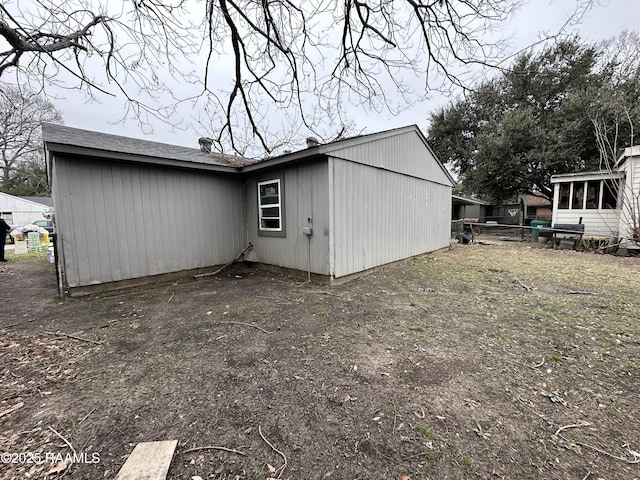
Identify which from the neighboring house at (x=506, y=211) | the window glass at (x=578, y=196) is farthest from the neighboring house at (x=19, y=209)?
the neighboring house at (x=506, y=211)

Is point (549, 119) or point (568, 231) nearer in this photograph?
point (568, 231)

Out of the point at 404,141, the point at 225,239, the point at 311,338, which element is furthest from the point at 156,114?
the point at 404,141

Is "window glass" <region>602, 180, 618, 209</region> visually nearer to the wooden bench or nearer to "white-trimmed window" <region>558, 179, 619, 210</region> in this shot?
"white-trimmed window" <region>558, 179, 619, 210</region>

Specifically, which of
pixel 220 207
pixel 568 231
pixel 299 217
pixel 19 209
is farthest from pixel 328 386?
pixel 19 209

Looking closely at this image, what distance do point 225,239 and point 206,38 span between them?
3972 millimetres

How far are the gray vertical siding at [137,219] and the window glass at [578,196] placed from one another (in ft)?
44.4

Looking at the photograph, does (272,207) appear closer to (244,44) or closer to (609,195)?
(244,44)

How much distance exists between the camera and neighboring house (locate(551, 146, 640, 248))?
8.55 meters

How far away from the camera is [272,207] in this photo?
609 centimetres

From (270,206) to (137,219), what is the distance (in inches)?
101

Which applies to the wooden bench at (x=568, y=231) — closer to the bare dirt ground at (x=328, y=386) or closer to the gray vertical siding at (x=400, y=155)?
the gray vertical siding at (x=400, y=155)

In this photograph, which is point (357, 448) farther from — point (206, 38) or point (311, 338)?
point (206, 38)

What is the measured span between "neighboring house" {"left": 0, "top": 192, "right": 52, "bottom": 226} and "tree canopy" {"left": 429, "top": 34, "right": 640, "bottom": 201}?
112ft

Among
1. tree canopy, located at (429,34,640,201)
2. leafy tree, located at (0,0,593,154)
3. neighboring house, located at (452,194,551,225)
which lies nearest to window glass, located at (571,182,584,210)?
tree canopy, located at (429,34,640,201)
